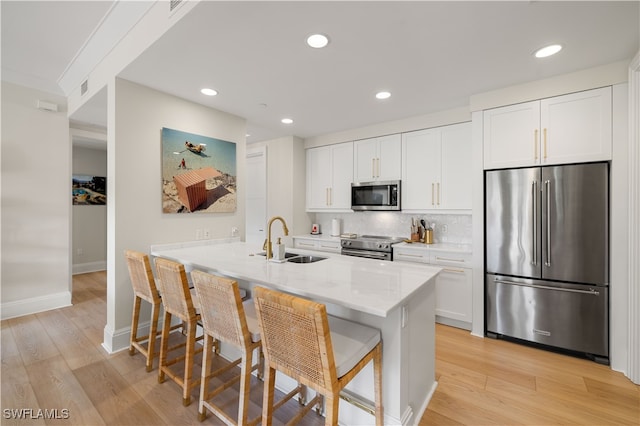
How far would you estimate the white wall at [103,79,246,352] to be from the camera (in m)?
2.59

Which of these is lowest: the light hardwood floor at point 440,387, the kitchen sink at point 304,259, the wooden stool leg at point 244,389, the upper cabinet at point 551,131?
the light hardwood floor at point 440,387

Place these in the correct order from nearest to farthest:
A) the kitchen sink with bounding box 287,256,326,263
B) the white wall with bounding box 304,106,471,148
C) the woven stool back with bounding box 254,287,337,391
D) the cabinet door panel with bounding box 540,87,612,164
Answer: the woven stool back with bounding box 254,287,337,391 → the cabinet door panel with bounding box 540,87,612,164 → the kitchen sink with bounding box 287,256,326,263 → the white wall with bounding box 304,106,471,148

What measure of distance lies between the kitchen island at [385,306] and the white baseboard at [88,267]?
5.10 m

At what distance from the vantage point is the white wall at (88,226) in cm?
551

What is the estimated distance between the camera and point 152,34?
83.0 inches

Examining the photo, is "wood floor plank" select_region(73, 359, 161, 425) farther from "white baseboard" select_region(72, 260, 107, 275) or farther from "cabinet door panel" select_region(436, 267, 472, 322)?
"white baseboard" select_region(72, 260, 107, 275)

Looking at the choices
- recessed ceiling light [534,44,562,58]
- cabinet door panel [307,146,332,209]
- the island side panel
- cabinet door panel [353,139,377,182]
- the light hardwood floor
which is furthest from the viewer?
cabinet door panel [307,146,332,209]

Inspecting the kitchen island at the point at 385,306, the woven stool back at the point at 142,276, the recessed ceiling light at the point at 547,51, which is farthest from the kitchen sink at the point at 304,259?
the recessed ceiling light at the point at 547,51

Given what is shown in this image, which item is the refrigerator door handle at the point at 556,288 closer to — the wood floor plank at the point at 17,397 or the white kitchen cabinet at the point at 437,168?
the white kitchen cabinet at the point at 437,168

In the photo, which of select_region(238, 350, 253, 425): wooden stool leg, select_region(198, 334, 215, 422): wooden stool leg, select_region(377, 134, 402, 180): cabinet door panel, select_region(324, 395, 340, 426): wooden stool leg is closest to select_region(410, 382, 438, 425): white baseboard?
select_region(324, 395, 340, 426): wooden stool leg

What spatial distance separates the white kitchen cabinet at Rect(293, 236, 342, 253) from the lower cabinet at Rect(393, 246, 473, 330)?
1.29m

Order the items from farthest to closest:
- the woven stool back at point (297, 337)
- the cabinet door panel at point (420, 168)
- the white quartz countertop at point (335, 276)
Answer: the cabinet door panel at point (420, 168)
the white quartz countertop at point (335, 276)
the woven stool back at point (297, 337)

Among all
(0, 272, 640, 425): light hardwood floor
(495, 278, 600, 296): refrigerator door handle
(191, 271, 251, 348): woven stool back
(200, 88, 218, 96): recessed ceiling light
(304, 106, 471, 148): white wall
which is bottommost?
(0, 272, 640, 425): light hardwood floor

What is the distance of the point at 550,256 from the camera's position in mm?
2592
